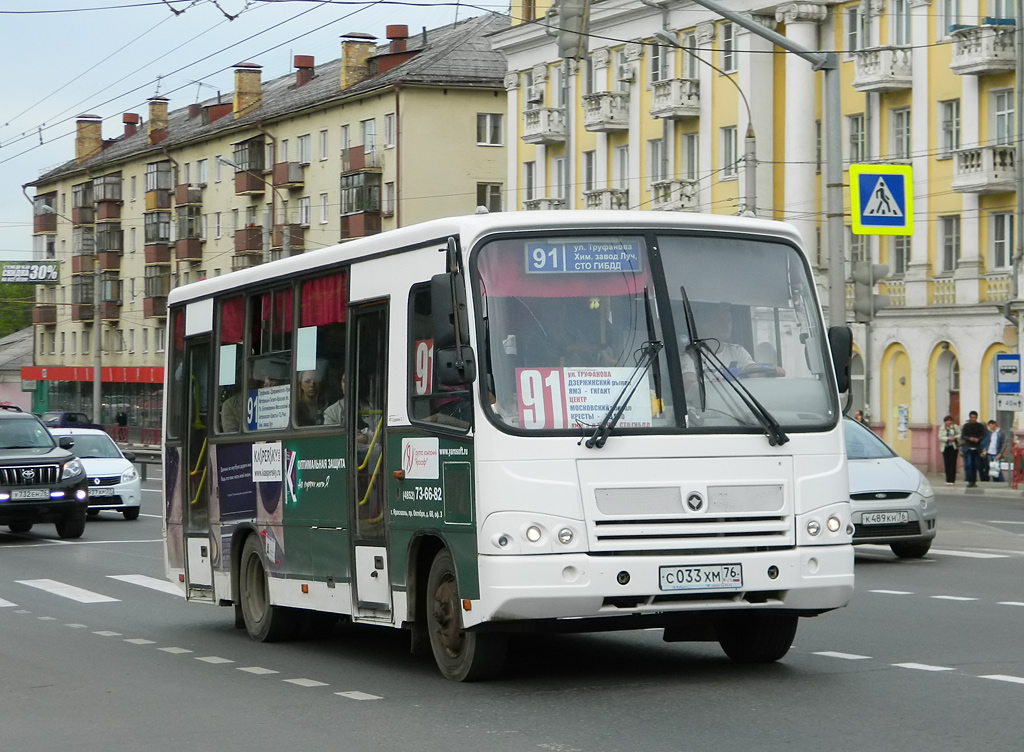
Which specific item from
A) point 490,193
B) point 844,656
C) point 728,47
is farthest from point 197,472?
point 490,193

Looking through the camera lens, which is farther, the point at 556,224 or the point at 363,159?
the point at 363,159

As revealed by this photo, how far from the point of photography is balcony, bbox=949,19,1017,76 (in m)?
46.6

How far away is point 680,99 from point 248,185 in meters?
34.5

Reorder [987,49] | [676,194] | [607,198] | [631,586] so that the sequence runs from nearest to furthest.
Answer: [631,586] → [987,49] → [676,194] → [607,198]

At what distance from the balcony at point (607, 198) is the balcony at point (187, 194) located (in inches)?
1417

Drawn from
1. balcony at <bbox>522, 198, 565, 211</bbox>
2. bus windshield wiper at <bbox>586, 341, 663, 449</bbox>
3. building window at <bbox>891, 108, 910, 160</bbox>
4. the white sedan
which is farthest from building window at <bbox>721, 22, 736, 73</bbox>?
bus windshield wiper at <bbox>586, 341, 663, 449</bbox>

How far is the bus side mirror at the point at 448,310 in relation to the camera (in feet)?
33.8

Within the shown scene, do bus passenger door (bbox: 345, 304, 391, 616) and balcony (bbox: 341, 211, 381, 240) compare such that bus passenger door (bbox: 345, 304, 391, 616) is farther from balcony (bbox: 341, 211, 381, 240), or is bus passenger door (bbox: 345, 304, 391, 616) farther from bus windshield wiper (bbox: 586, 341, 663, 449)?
balcony (bbox: 341, 211, 381, 240)

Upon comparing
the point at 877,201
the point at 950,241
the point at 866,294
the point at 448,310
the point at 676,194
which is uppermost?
the point at 676,194

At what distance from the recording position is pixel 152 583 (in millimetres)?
20062

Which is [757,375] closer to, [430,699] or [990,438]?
[430,699]

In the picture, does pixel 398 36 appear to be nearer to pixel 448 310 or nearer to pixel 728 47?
pixel 728 47

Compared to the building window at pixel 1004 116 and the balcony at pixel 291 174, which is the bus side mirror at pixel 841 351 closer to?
the building window at pixel 1004 116

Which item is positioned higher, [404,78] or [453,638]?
[404,78]
